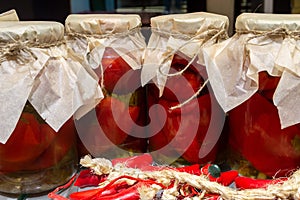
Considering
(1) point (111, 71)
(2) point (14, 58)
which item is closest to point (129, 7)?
(1) point (111, 71)

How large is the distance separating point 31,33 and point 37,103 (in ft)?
0.29

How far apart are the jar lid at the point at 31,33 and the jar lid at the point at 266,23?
0.80 ft

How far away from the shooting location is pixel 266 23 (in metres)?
0.51

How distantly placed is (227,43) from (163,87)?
0.36ft

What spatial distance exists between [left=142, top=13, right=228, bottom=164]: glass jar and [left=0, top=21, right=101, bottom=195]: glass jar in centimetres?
10

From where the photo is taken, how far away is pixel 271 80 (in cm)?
53

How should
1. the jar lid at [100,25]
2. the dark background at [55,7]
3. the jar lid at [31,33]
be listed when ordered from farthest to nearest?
the dark background at [55,7] < the jar lid at [100,25] < the jar lid at [31,33]

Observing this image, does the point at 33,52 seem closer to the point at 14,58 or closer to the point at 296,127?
the point at 14,58

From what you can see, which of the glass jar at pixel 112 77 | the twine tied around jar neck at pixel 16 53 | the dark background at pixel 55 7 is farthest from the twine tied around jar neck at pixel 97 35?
the dark background at pixel 55 7

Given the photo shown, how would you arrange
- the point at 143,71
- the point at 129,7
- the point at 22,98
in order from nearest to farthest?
the point at 22,98 < the point at 143,71 < the point at 129,7

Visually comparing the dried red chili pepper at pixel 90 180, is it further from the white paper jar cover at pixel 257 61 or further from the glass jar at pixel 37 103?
the white paper jar cover at pixel 257 61

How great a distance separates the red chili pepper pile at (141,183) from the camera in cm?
52

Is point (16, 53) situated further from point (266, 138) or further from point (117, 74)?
point (266, 138)

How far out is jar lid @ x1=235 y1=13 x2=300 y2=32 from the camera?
1.64 feet
